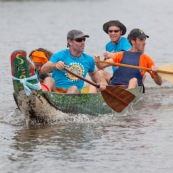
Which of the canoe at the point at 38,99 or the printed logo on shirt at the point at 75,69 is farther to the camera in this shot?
the printed logo on shirt at the point at 75,69

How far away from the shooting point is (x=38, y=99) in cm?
1169

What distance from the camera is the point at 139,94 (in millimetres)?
13953

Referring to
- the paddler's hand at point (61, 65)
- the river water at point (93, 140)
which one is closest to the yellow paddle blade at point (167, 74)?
the river water at point (93, 140)

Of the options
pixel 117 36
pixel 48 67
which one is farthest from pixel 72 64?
pixel 117 36

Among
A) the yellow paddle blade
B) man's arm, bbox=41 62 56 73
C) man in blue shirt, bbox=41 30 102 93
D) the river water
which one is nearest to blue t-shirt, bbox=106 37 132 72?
the yellow paddle blade

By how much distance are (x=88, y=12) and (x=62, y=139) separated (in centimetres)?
2974

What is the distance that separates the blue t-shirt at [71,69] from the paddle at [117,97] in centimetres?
49

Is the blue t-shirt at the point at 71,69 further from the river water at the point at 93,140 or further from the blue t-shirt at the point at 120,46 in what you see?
the blue t-shirt at the point at 120,46

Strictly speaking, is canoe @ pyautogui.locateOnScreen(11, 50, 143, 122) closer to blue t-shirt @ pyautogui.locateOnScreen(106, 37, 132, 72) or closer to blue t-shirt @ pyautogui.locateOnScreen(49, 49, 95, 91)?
blue t-shirt @ pyautogui.locateOnScreen(49, 49, 95, 91)

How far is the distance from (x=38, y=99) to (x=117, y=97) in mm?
1460

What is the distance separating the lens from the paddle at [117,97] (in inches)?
490

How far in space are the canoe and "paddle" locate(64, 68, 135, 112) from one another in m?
0.13

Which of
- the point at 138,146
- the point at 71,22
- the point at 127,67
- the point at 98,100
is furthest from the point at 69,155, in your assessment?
the point at 71,22

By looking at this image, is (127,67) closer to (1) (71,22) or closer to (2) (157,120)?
(2) (157,120)
